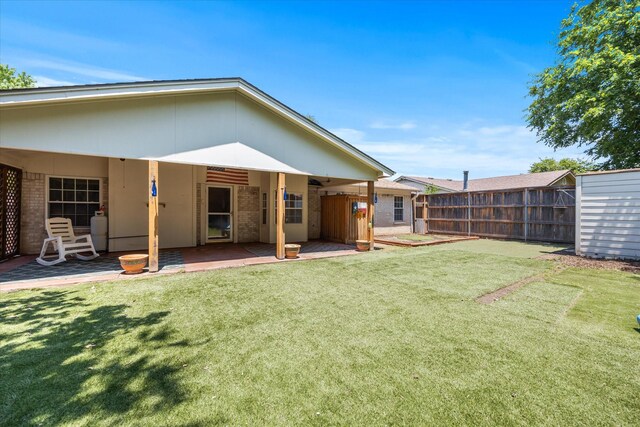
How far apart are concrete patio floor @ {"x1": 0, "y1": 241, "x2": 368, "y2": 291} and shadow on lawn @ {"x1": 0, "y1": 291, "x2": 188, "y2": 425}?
1821mm

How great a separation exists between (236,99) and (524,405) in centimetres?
836

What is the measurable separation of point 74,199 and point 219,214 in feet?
14.9

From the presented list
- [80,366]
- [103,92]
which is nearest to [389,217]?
[103,92]

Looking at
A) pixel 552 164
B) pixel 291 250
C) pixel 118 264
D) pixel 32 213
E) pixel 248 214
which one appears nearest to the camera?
pixel 118 264

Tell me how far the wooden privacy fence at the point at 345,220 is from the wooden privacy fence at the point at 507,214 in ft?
21.9

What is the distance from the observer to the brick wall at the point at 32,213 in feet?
27.3

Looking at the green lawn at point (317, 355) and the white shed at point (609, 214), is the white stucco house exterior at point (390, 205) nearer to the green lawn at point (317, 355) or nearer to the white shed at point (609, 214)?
the white shed at point (609, 214)

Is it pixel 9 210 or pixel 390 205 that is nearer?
pixel 9 210

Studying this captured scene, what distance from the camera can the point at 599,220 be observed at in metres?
8.78

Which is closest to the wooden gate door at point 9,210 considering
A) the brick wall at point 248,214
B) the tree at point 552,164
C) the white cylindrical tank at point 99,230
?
the white cylindrical tank at point 99,230

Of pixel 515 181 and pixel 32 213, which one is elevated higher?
pixel 515 181

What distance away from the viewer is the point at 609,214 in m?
8.59

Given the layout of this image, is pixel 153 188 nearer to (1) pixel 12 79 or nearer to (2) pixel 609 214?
(2) pixel 609 214

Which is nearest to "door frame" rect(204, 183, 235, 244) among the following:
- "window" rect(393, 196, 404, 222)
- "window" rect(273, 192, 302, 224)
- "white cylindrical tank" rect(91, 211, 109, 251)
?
"window" rect(273, 192, 302, 224)
